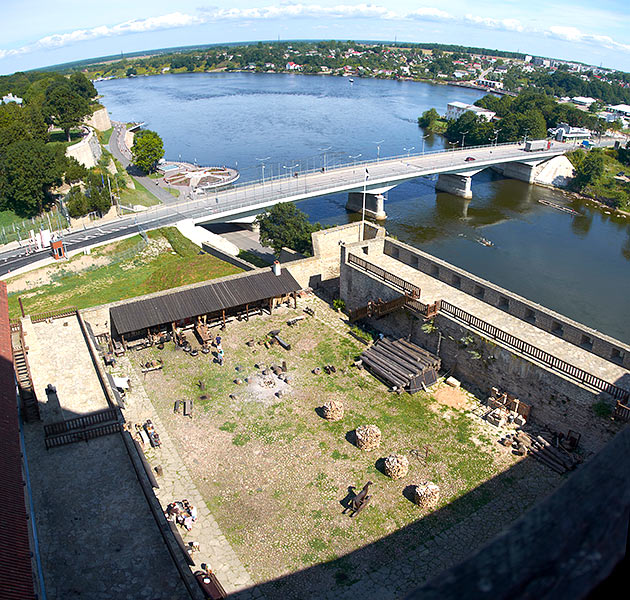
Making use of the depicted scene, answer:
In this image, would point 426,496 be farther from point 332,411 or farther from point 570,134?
point 570,134

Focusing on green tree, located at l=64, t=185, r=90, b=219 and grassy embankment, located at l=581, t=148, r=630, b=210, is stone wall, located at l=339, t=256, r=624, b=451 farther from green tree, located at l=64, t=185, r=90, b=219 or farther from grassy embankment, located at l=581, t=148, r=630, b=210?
grassy embankment, located at l=581, t=148, r=630, b=210

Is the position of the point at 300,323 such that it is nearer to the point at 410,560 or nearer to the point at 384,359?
the point at 384,359

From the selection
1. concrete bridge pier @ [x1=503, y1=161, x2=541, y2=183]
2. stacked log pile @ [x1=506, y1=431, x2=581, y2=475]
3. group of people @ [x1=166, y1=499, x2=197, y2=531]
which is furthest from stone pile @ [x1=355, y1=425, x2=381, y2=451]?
concrete bridge pier @ [x1=503, y1=161, x2=541, y2=183]

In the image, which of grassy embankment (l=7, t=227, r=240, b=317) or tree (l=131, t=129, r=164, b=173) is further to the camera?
tree (l=131, t=129, r=164, b=173)

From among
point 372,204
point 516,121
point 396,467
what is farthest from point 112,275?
point 516,121

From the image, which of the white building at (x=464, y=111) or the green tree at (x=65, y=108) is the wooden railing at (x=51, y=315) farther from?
the white building at (x=464, y=111)

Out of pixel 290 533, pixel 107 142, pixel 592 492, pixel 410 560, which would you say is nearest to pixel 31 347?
pixel 290 533
